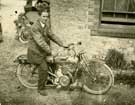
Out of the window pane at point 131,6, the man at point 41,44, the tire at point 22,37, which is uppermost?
the window pane at point 131,6

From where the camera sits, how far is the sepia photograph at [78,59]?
6.35 meters

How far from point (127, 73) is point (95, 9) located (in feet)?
6.32

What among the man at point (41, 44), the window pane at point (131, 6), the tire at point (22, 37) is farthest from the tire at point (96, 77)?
the tire at point (22, 37)

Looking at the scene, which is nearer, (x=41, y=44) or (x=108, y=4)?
(x=41, y=44)

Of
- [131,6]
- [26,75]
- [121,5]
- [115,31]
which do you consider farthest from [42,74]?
[131,6]

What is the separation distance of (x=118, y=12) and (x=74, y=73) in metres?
2.03

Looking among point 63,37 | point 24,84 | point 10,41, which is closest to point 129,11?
point 63,37

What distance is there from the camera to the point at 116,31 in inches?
277

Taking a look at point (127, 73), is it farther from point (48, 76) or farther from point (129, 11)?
point (48, 76)

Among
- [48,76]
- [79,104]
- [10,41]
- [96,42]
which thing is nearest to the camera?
[79,104]

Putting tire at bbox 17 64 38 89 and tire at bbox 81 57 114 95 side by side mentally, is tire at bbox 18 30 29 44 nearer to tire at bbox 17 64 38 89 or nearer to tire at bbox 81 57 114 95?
tire at bbox 17 64 38 89

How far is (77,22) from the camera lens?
7.05 m

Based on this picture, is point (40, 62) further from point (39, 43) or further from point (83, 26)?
point (83, 26)

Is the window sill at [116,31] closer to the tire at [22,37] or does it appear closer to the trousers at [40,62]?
the trousers at [40,62]
